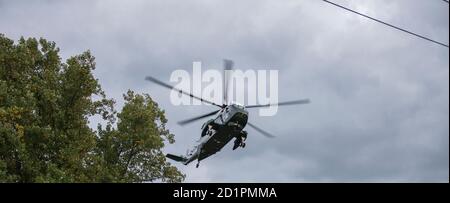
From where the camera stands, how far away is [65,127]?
102 ft

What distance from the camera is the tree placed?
95.8 feet

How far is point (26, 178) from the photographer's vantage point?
96.2 feet

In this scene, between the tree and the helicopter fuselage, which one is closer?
the tree

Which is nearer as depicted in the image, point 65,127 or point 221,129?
point 65,127

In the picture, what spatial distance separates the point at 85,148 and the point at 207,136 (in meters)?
15.0

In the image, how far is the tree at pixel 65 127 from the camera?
29203 mm

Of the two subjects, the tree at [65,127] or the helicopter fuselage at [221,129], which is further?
the helicopter fuselage at [221,129]
